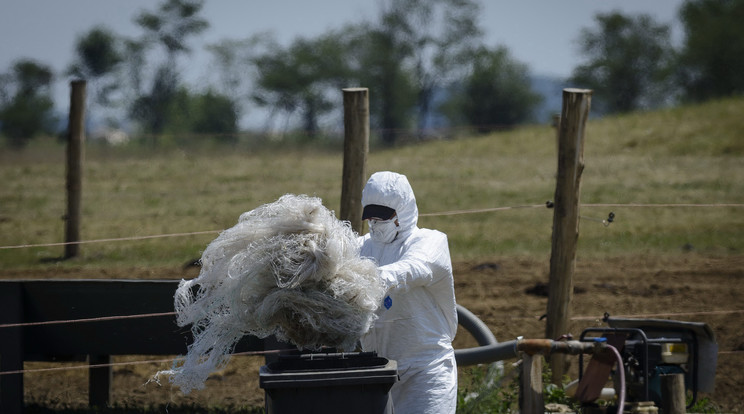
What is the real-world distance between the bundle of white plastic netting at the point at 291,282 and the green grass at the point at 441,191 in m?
5.19

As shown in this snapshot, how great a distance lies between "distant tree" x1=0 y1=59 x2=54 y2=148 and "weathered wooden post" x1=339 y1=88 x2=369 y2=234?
39.3 metres

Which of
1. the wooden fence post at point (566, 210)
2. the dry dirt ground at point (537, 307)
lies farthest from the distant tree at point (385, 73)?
the wooden fence post at point (566, 210)

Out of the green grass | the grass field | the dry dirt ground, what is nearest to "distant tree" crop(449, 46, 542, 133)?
the grass field

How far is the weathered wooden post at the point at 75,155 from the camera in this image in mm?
10625

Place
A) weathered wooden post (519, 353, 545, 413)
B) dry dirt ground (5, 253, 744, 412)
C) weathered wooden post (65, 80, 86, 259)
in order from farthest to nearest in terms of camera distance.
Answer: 1. weathered wooden post (65, 80, 86, 259)
2. dry dirt ground (5, 253, 744, 412)
3. weathered wooden post (519, 353, 545, 413)

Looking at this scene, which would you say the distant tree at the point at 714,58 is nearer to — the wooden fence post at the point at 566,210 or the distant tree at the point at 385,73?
the distant tree at the point at 385,73

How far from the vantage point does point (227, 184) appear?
16.1 m

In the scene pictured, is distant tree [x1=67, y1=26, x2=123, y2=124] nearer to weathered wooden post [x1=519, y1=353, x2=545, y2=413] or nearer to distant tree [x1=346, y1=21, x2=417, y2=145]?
distant tree [x1=346, y1=21, x2=417, y2=145]

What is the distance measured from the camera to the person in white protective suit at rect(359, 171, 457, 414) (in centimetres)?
426

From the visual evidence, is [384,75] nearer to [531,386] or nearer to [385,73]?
[385,73]

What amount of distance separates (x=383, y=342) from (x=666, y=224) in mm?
10218

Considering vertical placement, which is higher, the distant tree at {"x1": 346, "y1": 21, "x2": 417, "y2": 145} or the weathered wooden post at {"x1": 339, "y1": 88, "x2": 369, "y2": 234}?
the distant tree at {"x1": 346, "y1": 21, "x2": 417, "y2": 145}

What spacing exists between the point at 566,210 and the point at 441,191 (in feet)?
30.7

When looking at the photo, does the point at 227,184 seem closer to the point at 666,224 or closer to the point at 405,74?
the point at 666,224
